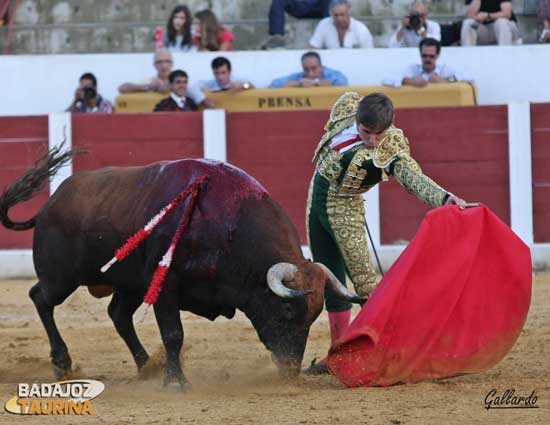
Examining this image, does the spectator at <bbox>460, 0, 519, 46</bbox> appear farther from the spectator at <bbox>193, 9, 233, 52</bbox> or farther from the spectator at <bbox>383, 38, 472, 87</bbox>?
the spectator at <bbox>193, 9, 233, 52</bbox>

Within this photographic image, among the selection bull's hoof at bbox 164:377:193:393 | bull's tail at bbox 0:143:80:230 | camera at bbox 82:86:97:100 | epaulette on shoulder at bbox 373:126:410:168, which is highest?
epaulette on shoulder at bbox 373:126:410:168

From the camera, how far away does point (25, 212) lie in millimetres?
8867

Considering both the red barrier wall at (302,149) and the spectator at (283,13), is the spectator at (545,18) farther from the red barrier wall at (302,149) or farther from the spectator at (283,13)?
the spectator at (283,13)

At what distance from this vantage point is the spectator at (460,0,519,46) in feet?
31.4

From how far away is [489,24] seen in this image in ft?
31.8

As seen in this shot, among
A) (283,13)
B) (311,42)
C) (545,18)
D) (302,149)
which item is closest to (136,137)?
(302,149)

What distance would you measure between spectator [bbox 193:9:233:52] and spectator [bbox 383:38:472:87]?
4.73 ft

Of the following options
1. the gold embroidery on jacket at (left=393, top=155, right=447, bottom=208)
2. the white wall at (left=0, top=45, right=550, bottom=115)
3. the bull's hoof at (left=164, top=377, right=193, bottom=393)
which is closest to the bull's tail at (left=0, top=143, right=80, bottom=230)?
the bull's hoof at (left=164, top=377, right=193, bottom=393)

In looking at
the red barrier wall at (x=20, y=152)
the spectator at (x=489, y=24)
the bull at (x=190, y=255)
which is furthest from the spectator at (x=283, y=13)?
the bull at (x=190, y=255)

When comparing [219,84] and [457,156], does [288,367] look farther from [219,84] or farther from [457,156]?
[219,84]

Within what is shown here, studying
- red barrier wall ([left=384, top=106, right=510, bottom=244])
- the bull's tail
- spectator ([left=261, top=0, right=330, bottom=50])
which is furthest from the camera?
spectator ([left=261, top=0, right=330, bottom=50])

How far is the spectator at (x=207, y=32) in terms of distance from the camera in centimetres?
959

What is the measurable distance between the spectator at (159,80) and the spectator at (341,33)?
1254 millimetres

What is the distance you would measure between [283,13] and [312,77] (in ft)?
4.65
